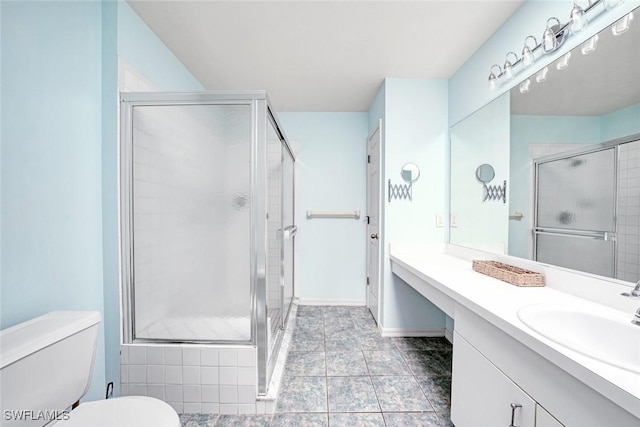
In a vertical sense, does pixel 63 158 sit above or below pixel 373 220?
above

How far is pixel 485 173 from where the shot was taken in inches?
69.6

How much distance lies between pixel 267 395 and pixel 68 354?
36.5 inches

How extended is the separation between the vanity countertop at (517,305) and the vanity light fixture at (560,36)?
1090 millimetres

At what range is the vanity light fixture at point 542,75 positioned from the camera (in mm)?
1290

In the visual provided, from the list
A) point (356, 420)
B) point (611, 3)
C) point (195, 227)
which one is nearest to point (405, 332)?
point (356, 420)

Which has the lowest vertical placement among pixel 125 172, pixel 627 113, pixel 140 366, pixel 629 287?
pixel 140 366

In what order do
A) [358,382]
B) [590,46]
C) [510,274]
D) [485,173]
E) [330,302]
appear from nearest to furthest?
1. [590,46]
2. [510,274]
3. [358,382]
4. [485,173]
5. [330,302]

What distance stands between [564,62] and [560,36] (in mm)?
123

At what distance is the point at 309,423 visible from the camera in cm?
132

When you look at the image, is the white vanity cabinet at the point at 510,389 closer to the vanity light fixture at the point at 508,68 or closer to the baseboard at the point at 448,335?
the baseboard at the point at 448,335

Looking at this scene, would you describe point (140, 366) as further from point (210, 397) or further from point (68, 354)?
point (68, 354)

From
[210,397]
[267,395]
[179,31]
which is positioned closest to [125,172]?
[179,31]

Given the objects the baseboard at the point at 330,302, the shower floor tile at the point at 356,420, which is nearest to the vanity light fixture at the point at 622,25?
the shower floor tile at the point at 356,420

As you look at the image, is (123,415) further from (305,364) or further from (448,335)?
(448,335)
